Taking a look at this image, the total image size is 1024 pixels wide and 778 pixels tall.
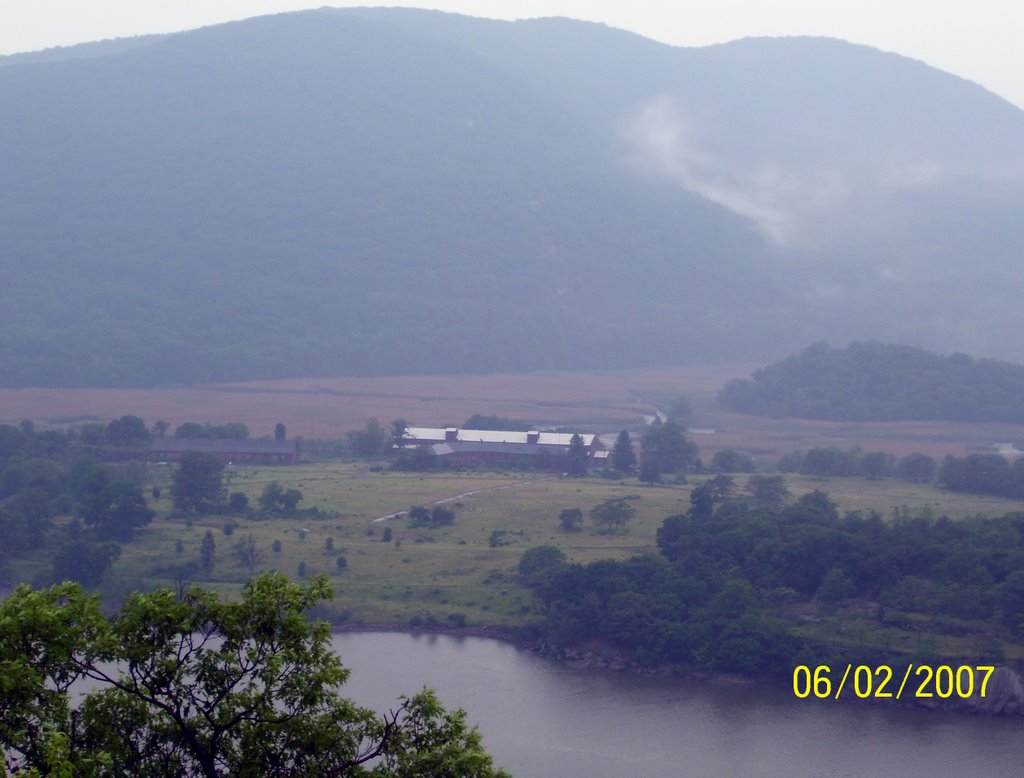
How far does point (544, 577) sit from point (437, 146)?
121 meters

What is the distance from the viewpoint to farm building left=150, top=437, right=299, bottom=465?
182 ft

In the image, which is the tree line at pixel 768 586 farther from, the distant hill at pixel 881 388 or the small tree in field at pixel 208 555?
the distant hill at pixel 881 388

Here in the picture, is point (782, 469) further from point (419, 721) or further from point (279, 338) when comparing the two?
point (279, 338)

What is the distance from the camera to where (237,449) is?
56312mm

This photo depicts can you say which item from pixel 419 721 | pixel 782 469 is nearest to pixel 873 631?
pixel 419 721

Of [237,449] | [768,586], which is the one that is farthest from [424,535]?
[237,449]

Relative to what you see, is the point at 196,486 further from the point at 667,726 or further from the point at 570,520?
the point at 667,726

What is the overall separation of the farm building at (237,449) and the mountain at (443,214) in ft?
120

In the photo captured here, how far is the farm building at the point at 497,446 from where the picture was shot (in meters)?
56.7

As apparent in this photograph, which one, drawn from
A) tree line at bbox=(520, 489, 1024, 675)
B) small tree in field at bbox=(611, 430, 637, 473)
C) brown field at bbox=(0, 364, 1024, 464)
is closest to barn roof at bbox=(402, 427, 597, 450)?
small tree in field at bbox=(611, 430, 637, 473)

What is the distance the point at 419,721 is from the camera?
12438mm
